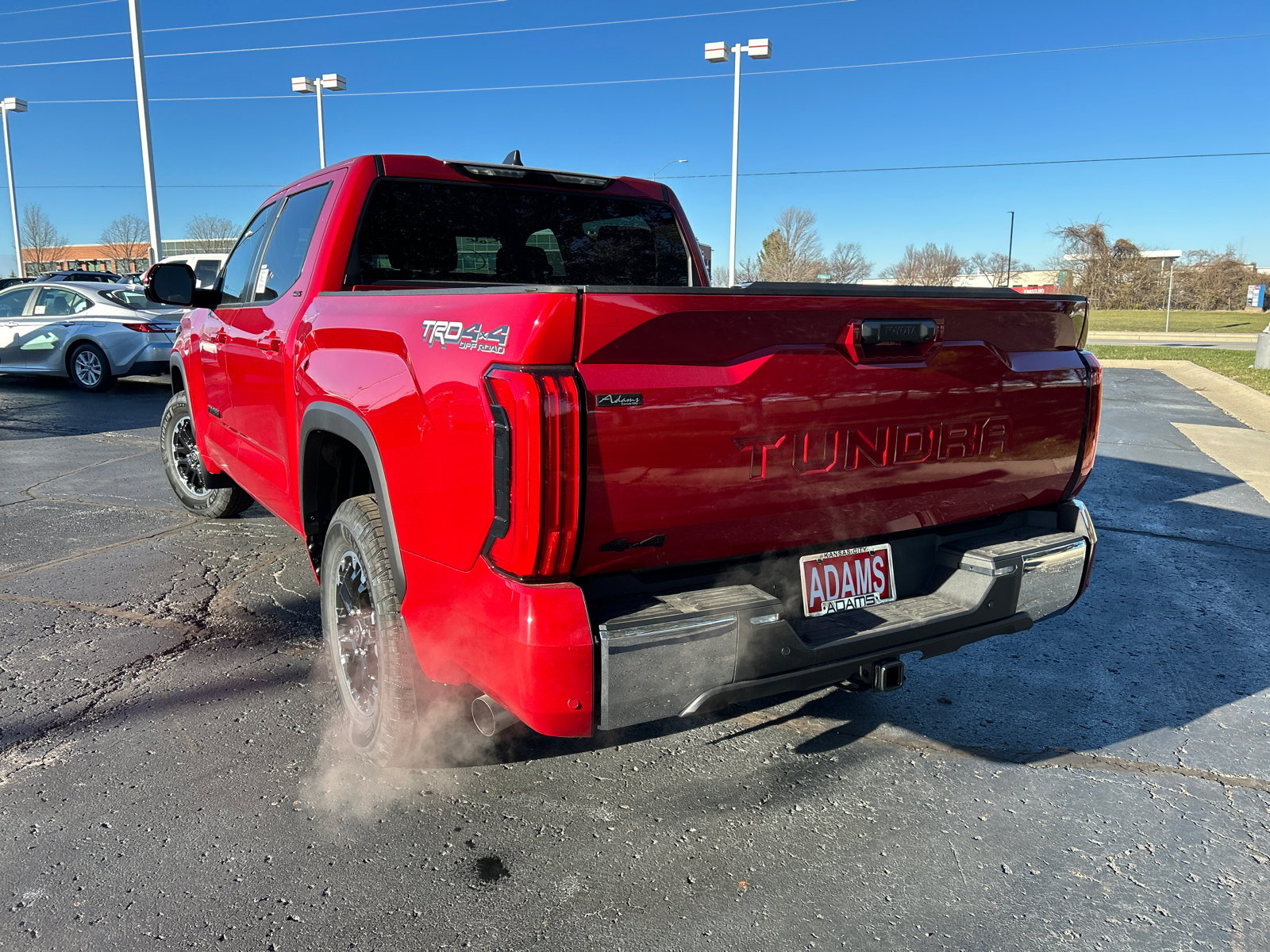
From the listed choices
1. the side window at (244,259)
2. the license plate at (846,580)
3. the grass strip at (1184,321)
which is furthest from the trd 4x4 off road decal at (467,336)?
the grass strip at (1184,321)

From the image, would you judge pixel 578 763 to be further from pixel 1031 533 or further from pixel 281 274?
pixel 281 274

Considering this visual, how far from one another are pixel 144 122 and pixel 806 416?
19.9m

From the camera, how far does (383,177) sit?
3672 mm

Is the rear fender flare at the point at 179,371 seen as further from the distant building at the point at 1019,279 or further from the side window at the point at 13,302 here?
the distant building at the point at 1019,279

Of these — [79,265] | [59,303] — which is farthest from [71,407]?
[79,265]

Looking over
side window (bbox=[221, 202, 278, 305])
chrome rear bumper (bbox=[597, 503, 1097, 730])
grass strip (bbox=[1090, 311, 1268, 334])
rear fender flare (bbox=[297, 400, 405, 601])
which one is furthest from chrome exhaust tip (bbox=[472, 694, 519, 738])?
grass strip (bbox=[1090, 311, 1268, 334])

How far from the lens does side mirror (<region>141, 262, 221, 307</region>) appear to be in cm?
466

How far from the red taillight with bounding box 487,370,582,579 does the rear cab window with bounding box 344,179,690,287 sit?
1530mm

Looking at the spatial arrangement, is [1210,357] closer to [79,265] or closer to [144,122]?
[144,122]

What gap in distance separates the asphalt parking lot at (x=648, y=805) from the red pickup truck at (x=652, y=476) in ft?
1.42

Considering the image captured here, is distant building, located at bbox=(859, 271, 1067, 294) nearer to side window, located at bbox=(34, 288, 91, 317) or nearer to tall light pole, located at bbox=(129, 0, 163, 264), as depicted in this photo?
tall light pole, located at bbox=(129, 0, 163, 264)

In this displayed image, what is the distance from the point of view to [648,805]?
2916 millimetres

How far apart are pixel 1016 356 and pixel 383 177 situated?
8.23 ft

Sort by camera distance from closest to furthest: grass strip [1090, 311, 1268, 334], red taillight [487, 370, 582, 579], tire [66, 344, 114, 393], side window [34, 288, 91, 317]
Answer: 1. red taillight [487, 370, 582, 579]
2. tire [66, 344, 114, 393]
3. side window [34, 288, 91, 317]
4. grass strip [1090, 311, 1268, 334]
